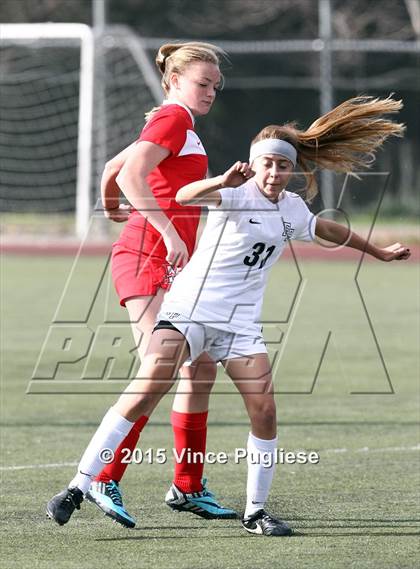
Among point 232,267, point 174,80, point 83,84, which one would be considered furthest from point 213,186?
point 83,84

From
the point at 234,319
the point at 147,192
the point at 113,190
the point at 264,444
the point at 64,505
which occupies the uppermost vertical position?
the point at 147,192

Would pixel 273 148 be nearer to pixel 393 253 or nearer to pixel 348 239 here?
pixel 348 239

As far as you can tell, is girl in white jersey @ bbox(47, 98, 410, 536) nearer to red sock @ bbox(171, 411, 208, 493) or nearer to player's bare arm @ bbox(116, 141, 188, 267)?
player's bare arm @ bbox(116, 141, 188, 267)

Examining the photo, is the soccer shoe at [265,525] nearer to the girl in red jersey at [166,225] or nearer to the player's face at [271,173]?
the girl in red jersey at [166,225]

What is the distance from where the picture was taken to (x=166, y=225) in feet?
18.5

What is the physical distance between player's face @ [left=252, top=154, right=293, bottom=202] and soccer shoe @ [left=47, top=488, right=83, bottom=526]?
1509 millimetres

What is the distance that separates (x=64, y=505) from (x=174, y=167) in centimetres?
157

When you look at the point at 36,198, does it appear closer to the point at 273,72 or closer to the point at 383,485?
the point at 273,72

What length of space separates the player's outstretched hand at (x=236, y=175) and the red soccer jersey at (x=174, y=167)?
0.58m

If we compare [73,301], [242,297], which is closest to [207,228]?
[242,297]

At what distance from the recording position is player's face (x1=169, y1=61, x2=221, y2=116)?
19.2ft

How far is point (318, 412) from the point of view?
29.1 ft

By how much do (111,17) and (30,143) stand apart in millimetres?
11042

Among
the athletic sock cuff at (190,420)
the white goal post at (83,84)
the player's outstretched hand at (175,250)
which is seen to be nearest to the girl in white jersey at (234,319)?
the player's outstretched hand at (175,250)
